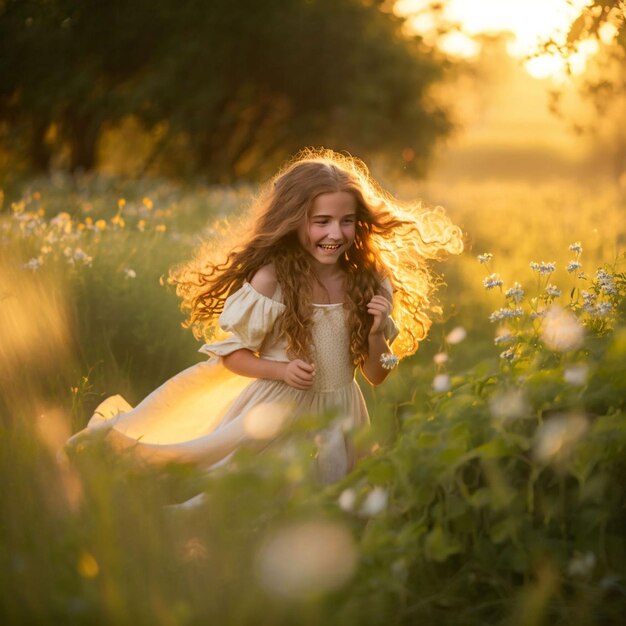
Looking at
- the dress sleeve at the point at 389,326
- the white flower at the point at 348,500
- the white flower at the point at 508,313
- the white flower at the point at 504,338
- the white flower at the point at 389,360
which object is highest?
the dress sleeve at the point at 389,326

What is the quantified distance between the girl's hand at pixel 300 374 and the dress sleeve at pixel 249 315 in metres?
0.22

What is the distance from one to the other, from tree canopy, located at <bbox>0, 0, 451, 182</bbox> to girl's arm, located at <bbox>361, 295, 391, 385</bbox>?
16.8 metres

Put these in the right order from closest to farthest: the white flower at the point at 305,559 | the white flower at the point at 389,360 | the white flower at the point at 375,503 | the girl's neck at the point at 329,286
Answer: the white flower at the point at 305,559
the white flower at the point at 375,503
the white flower at the point at 389,360
the girl's neck at the point at 329,286

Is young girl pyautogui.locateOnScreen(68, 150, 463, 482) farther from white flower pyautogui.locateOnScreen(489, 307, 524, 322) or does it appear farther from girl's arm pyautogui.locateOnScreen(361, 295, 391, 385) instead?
white flower pyautogui.locateOnScreen(489, 307, 524, 322)

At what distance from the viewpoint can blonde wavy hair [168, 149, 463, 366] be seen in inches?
151

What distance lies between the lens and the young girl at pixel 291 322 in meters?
3.77

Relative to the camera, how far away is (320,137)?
2188 cm

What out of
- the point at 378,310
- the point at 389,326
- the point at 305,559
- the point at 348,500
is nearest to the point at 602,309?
the point at 378,310

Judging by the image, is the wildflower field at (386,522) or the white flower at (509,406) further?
the white flower at (509,406)


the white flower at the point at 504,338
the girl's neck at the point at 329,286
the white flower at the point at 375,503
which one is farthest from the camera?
the girl's neck at the point at 329,286

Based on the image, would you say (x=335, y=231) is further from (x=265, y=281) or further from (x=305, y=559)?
(x=305, y=559)

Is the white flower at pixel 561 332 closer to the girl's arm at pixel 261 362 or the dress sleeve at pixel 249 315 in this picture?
the girl's arm at pixel 261 362

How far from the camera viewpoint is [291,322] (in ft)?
12.5

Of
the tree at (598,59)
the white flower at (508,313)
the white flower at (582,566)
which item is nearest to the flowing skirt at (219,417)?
the white flower at (508,313)
